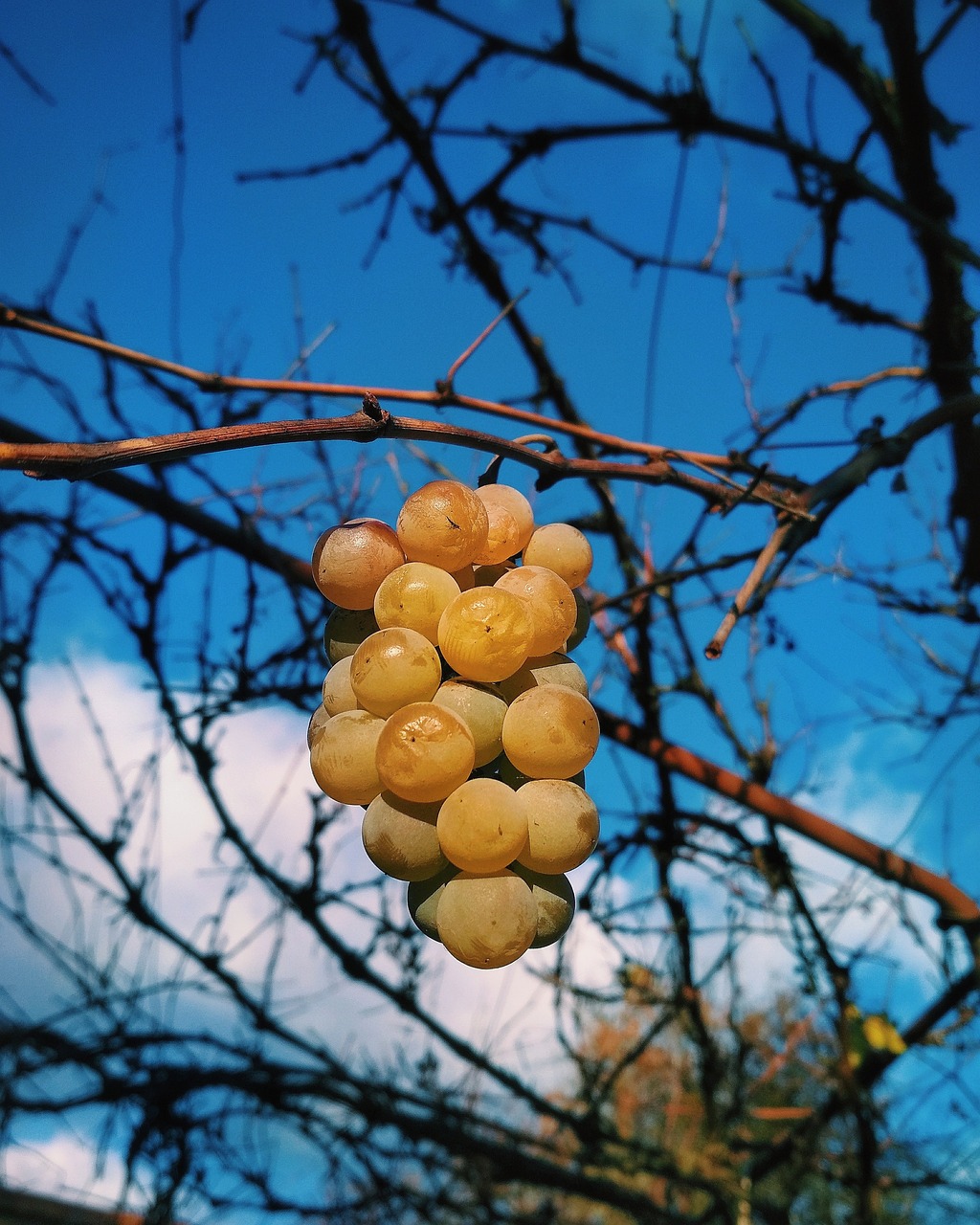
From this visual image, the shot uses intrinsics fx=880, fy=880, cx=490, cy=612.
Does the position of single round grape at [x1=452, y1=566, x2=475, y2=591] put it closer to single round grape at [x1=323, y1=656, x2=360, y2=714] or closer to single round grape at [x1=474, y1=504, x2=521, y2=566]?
single round grape at [x1=474, y1=504, x2=521, y2=566]

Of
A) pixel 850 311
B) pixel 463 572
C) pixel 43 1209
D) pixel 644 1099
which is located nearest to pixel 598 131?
pixel 850 311

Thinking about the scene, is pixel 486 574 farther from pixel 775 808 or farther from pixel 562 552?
pixel 775 808

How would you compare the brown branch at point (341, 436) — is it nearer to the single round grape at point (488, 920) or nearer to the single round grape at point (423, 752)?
the single round grape at point (423, 752)

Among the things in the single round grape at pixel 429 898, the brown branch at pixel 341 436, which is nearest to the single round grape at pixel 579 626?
the brown branch at pixel 341 436

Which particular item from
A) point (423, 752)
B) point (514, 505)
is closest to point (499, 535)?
point (514, 505)

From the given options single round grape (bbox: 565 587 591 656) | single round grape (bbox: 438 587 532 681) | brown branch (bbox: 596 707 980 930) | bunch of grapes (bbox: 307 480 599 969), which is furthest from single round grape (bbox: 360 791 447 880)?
brown branch (bbox: 596 707 980 930)
